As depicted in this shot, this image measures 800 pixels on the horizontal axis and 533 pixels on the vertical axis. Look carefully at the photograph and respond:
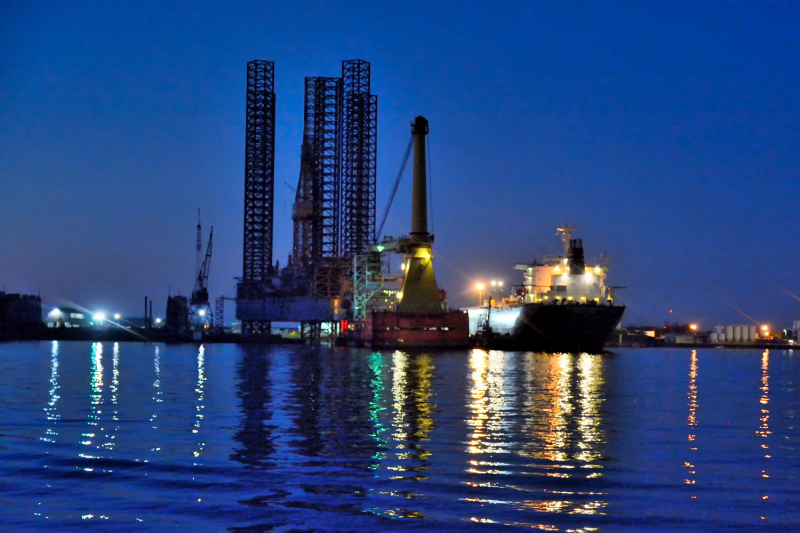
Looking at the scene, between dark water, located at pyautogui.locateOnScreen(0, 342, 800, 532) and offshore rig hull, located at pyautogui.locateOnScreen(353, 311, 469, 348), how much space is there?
5079cm

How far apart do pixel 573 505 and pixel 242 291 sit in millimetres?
104361

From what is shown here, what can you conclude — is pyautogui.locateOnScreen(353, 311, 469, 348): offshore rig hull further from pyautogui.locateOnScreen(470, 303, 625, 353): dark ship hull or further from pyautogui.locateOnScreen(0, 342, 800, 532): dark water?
pyautogui.locateOnScreen(0, 342, 800, 532): dark water

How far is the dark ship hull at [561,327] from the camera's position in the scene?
74.1 metres

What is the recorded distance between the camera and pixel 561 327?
75000 millimetres

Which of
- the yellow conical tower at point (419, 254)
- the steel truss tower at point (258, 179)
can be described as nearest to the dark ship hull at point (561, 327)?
the yellow conical tower at point (419, 254)

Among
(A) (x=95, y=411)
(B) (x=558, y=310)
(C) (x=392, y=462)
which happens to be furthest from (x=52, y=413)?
(B) (x=558, y=310)

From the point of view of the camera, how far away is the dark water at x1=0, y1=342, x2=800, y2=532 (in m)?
10.7

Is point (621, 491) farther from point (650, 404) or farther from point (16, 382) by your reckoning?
point (16, 382)

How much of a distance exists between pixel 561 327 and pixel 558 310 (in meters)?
1.91

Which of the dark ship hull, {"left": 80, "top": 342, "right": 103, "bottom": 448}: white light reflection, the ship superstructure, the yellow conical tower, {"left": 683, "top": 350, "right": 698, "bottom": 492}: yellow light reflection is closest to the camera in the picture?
{"left": 683, "top": 350, "right": 698, "bottom": 492}: yellow light reflection

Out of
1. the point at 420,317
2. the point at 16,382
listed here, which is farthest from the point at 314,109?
the point at 16,382

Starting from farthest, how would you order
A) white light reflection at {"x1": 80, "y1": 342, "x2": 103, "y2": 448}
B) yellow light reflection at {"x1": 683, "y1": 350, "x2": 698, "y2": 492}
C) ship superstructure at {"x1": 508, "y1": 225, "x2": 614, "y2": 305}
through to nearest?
1. ship superstructure at {"x1": 508, "y1": 225, "x2": 614, "y2": 305}
2. white light reflection at {"x1": 80, "y1": 342, "x2": 103, "y2": 448}
3. yellow light reflection at {"x1": 683, "y1": 350, "x2": 698, "y2": 492}

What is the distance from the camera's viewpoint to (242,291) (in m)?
113

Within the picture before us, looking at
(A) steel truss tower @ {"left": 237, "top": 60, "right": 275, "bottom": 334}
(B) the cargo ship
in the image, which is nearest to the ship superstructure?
(B) the cargo ship
